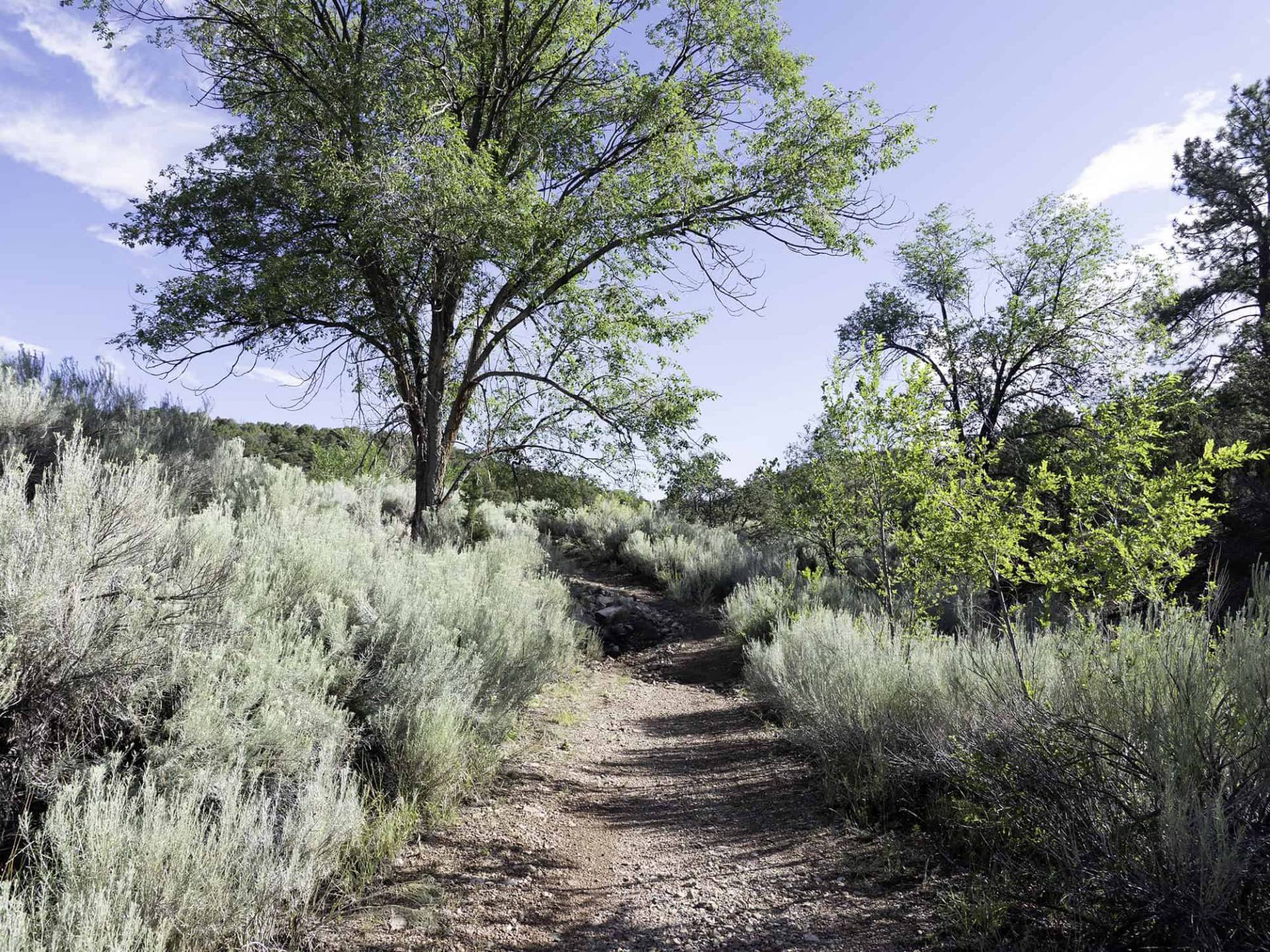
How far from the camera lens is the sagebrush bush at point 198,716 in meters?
2.35

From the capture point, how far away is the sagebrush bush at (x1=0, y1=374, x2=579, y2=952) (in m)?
2.35

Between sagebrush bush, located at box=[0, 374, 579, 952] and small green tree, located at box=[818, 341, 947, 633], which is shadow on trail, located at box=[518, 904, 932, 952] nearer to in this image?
sagebrush bush, located at box=[0, 374, 579, 952]

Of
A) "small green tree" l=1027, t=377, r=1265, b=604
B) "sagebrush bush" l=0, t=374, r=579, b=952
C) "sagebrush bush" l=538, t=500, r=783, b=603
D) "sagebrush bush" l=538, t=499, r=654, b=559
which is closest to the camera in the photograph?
"sagebrush bush" l=0, t=374, r=579, b=952

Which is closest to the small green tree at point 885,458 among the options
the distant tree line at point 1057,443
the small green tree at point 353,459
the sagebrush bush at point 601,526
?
the distant tree line at point 1057,443

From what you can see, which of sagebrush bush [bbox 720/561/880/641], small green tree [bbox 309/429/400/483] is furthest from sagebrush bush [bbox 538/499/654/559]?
sagebrush bush [bbox 720/561/880/641]

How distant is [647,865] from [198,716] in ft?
8.75

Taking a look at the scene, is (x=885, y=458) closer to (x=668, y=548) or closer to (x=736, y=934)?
(x=736, y=934)

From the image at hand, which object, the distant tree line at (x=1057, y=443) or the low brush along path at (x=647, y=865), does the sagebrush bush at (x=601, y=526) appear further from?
the low brush along path at (x=647, y=865)

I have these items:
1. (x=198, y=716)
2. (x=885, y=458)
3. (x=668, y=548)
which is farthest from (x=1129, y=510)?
(x=668, y=548)

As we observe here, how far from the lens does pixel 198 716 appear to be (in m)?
2.99

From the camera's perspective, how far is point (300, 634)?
164 inches

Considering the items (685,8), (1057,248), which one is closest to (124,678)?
(685,8)

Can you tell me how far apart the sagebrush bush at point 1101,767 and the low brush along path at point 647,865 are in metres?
0.53

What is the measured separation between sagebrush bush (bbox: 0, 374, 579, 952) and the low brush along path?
352 mm
